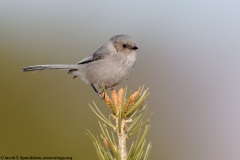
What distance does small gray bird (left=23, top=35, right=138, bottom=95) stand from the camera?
15.5 ft

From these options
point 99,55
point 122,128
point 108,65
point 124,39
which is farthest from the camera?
point 99,55

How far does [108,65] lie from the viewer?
4.96m

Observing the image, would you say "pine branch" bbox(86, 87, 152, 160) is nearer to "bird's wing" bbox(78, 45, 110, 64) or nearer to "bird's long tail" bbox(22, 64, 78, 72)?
"bird's long tail" bbox(22, 64, 78, 72)

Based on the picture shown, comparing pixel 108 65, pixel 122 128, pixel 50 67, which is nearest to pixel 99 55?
pixel 108 65

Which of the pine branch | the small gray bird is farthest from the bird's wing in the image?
the pine branch

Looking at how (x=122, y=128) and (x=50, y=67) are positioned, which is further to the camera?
(x=50, y=67)

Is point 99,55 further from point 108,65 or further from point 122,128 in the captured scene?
point 122,128

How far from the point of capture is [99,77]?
4914 mm

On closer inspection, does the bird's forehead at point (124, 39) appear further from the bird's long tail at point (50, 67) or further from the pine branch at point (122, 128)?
the pine branch at point (122, 128)

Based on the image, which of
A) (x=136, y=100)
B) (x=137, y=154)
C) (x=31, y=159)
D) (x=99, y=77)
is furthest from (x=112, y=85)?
(x=137, y=154)

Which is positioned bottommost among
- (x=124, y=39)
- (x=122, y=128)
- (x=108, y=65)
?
(x=122, y=128)

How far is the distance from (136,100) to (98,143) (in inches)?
14.7

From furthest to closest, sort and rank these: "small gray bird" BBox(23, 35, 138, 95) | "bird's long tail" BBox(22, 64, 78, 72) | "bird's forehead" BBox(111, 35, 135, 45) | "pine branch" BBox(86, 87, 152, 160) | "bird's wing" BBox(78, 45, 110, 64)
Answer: "bird's wing" BBox(78, 45, 110, 64) → "bird's forehead" BBox(111, 35, 135, 45) → "small gray bird" BBox(23, 35, 138, 95) → "bird's long tail" BBox(22, 64, 78, 72) → "pine branch" BBox(86, 87, 152, 160)

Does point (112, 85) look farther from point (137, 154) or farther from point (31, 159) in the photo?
point (137, 154)
